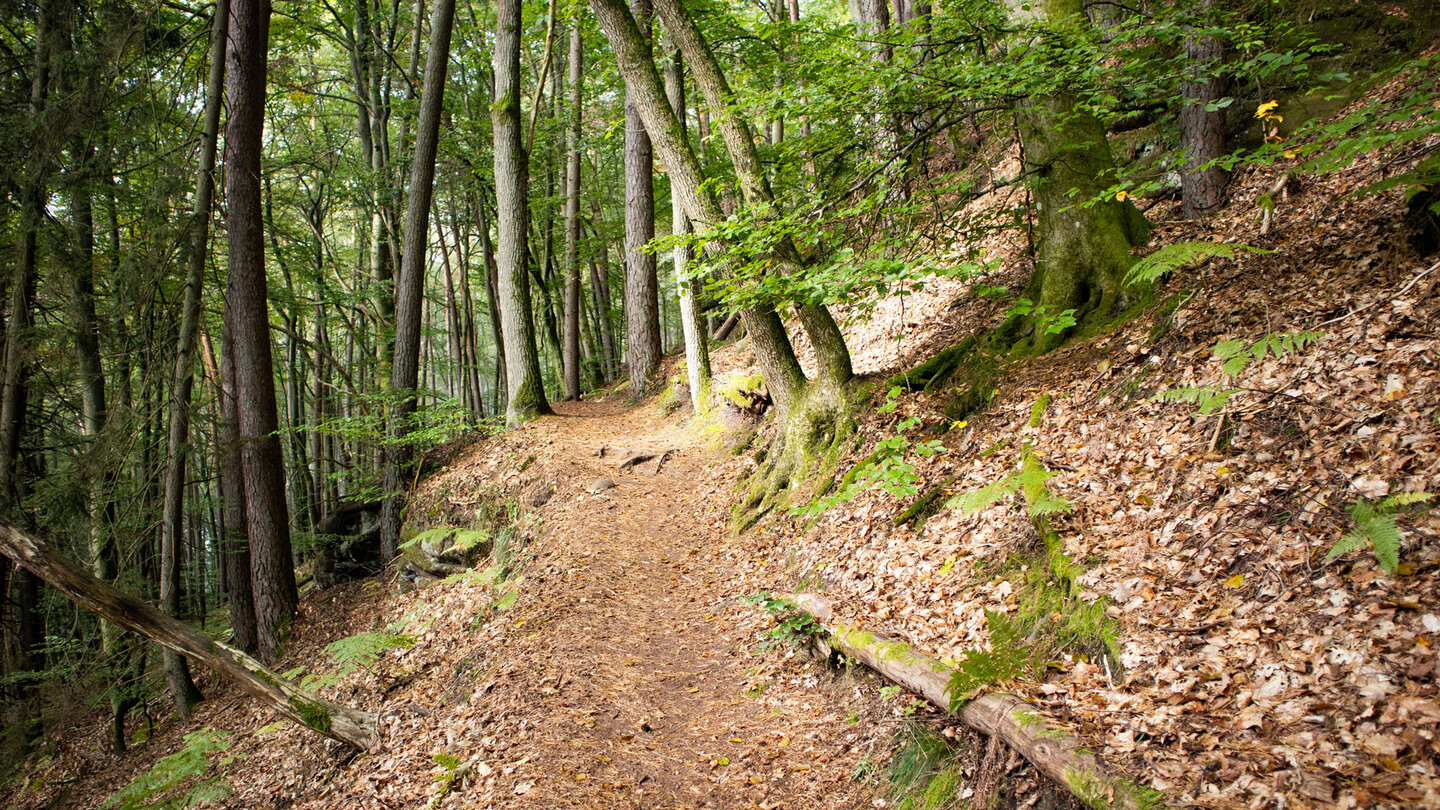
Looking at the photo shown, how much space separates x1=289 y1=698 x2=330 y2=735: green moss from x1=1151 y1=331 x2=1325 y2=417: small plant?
7.17 meters

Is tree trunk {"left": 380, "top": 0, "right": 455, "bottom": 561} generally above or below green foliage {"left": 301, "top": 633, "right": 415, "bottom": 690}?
above

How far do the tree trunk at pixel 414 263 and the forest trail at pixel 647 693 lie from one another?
4623 mm

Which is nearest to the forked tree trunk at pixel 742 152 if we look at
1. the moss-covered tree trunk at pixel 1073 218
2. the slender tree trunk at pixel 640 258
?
the moss-covered tree trunk at pixel 1073 218

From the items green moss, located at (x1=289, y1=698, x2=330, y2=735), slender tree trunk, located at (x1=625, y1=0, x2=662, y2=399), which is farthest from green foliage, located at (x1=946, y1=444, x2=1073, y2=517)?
slender tree trunk, located at (x1=625, y1=0, x2=662, y2=399)

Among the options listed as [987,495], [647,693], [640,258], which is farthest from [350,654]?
[640,258]

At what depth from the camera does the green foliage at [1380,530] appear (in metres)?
2.81

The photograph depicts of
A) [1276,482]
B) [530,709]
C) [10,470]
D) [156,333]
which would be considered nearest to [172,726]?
[10,470]

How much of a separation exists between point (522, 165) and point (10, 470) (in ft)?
27.5

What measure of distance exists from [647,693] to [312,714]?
3.12m

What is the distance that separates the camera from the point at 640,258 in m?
14.3

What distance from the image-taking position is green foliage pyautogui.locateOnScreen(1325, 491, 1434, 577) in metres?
2.81

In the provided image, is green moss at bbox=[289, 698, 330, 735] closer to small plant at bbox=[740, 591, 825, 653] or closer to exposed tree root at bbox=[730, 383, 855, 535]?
small plant at bbox=[740, 591, 825, 653]

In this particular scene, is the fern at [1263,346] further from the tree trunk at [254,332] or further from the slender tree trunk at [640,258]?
the tree trunk at [254,332]

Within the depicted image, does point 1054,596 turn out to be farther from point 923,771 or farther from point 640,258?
point 640,258
